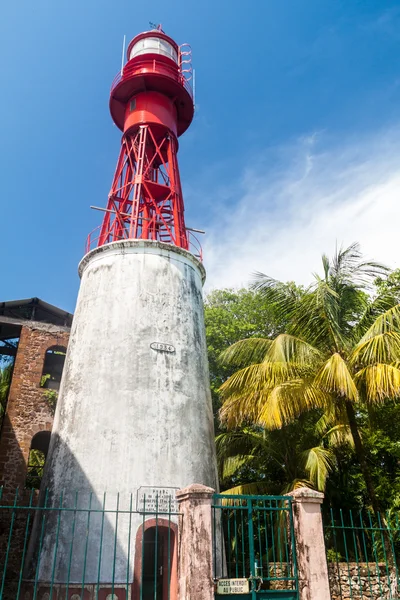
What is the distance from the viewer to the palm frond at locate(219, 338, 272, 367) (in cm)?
1425

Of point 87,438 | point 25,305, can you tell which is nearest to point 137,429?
point 87,438

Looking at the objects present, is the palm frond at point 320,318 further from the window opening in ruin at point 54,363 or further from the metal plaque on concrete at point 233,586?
the window opening in ruin at point 54,363

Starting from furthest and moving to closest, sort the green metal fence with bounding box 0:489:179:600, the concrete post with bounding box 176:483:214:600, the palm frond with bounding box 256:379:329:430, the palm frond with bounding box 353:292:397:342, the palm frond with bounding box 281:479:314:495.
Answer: the palm frond with bounding box 281:479:314:495 → the palm frond with bounding box 353:292:397:342 → the palm frond with bounding box 256:379:329:430 → the green metal fence with bounding box 0:489:179:600 → the concrete post with bounding box 176:483:214:600

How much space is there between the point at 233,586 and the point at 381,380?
16.4 ft

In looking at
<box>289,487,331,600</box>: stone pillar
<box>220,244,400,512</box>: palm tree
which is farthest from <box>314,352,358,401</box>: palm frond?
<box>289,487,331,600</box>: stone pillar

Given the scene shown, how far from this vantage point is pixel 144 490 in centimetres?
1051

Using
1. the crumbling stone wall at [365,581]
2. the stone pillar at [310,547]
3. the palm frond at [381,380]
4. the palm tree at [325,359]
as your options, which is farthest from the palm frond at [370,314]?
the stone pillar at [310,547]

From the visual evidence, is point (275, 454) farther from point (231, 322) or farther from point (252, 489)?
point (231, 322)

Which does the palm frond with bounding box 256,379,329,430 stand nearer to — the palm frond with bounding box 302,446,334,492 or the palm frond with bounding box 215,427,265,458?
the palm frond with bounding box 302,446,334,492

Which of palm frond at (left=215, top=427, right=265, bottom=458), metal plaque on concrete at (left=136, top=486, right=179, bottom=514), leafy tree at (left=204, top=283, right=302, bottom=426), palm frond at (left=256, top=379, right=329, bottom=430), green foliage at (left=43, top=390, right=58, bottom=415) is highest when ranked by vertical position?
leafy tree at (left=204, top=283, right=302, bottom=426)

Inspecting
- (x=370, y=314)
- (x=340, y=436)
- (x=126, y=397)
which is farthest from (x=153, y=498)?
(x=370, y=314)

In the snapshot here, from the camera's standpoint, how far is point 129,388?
37.8 ft

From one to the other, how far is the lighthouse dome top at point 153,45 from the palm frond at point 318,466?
14786mm

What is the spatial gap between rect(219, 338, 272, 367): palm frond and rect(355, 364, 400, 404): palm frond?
162 inches
